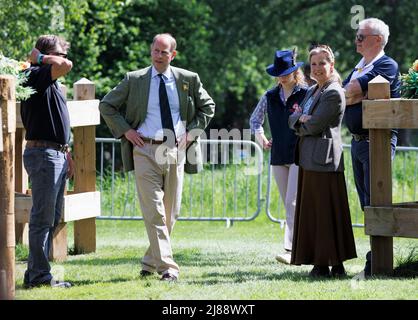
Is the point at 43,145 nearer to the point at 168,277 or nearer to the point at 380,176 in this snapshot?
the point at 168,277

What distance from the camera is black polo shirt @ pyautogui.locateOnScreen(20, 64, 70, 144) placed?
801 cm

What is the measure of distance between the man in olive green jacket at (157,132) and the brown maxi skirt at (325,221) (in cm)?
111

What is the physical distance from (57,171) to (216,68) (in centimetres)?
2228

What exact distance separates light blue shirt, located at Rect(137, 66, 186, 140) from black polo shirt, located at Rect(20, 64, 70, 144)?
2.48ft

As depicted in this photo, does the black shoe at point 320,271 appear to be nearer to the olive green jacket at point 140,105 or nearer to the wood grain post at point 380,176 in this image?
the wood grain post at point 380,176

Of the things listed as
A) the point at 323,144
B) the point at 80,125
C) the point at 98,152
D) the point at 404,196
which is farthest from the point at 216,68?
the point at 323,144

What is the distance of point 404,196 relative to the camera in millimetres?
15023

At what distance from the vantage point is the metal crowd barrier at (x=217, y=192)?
14.0 metres

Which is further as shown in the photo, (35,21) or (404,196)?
(35,21)

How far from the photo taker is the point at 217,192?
14891 mm

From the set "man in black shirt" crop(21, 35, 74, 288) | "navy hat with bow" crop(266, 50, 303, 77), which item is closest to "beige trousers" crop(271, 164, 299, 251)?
"navy hat with bow" crop(266, 50, 303, 77)

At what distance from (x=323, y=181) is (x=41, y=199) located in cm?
231

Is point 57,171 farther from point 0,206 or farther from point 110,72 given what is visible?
point 110,72

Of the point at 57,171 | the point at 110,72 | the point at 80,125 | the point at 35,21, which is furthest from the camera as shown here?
the point at 110,72
